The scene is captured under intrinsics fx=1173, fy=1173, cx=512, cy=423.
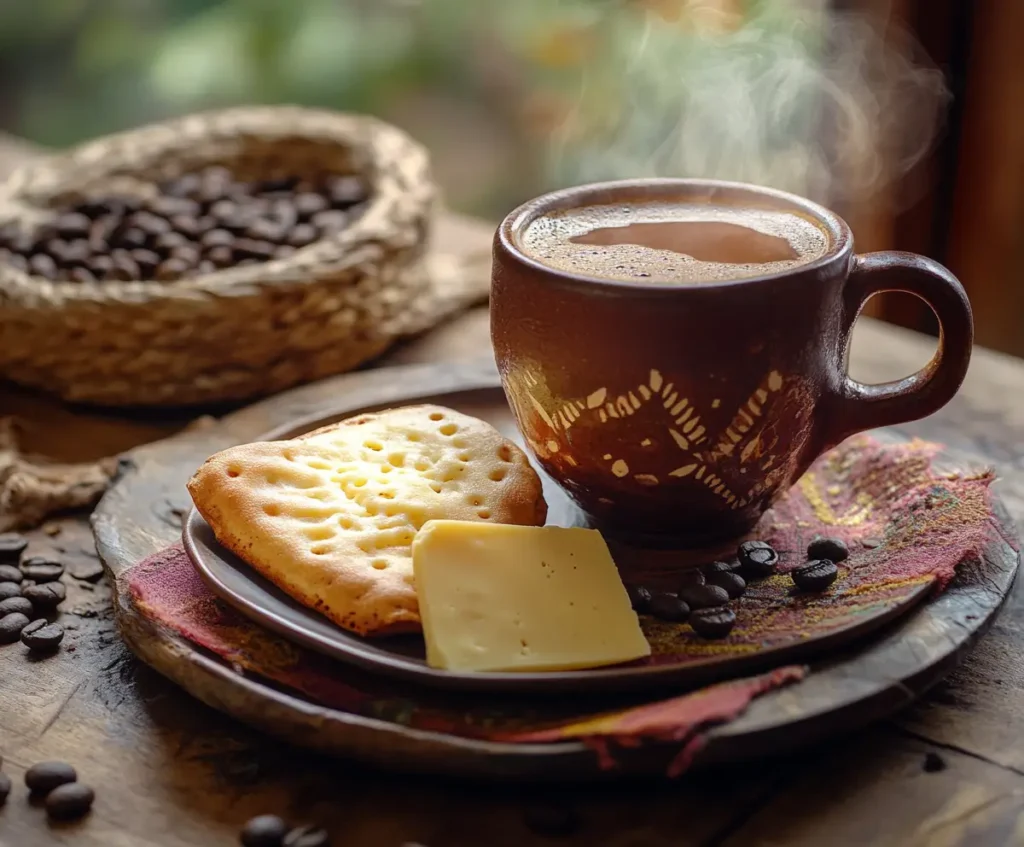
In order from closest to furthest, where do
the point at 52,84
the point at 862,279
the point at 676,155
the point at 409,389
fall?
the point at 862,279 < the point at 409,389 < the point at 676,155 < the point at 52,84

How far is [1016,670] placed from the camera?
948 mm

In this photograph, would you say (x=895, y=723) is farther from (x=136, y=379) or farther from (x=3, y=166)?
(x=3, y=166)

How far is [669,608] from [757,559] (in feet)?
0.38

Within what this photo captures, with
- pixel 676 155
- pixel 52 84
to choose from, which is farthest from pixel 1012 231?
pixel 52 84

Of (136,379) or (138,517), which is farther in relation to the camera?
(136,379)

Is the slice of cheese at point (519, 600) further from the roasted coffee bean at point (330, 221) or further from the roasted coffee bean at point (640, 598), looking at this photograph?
the roasted coffee bean at point (330, 221)

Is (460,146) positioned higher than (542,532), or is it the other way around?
(542,532)

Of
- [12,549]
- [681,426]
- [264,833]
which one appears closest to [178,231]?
[12,549]

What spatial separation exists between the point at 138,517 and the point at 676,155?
75.8 inches

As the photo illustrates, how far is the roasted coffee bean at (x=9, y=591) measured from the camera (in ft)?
3.61

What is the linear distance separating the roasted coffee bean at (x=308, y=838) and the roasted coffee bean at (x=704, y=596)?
0.34 metres

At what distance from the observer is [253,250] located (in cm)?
162

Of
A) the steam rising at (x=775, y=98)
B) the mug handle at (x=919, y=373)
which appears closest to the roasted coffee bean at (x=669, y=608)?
the mug handle at (x=919, y=373)

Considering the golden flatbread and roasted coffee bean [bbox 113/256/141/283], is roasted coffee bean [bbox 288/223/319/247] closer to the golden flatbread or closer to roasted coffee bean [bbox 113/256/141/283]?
roasted coffee bean [bbox 113/256/141/283]
